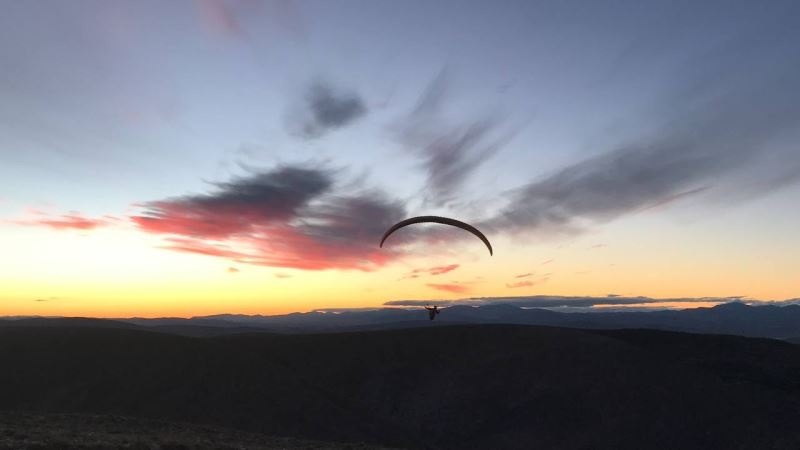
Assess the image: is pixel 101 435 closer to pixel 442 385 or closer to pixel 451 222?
pixel 451 222

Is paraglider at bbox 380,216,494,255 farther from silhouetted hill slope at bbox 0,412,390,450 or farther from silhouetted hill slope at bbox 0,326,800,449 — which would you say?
silhouetted hill slope at bbox 0,326,800,449

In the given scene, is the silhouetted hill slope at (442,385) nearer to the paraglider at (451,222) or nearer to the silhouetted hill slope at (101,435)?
the silhouetted hill slope at (101,435)

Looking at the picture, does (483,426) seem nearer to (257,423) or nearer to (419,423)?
(419,423)

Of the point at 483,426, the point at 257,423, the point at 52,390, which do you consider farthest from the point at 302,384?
the point at 52,390

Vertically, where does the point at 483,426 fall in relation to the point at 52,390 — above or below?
below

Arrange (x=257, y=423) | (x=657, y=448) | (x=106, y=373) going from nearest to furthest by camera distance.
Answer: (x=657, y=448) → (x=257, y=423) → (x=106, y=373)

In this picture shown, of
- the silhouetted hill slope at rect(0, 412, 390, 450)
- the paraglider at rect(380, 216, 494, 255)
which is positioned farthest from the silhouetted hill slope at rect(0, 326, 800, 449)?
the paraglider at rect(380, 216, 494, 255)

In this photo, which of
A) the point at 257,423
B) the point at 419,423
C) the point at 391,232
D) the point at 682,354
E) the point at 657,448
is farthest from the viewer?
the point at 682,354

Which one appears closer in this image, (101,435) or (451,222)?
(101,435)

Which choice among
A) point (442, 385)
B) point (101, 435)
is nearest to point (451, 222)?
point (101, 435)
